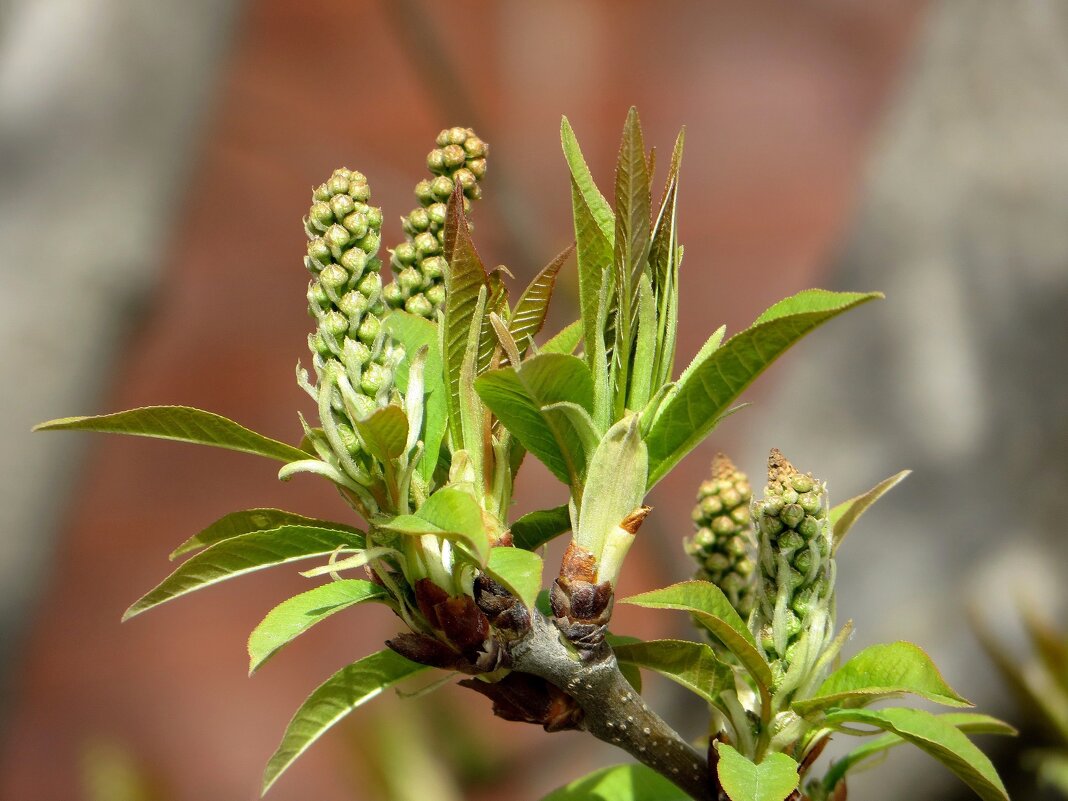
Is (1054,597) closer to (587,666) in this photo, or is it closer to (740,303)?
(587,666)

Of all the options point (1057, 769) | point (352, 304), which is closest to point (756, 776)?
point (352, 304)

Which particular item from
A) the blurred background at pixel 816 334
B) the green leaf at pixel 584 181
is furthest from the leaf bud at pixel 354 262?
the blurred background at pixel 816 334

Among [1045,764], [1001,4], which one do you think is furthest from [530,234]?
[1045,764]

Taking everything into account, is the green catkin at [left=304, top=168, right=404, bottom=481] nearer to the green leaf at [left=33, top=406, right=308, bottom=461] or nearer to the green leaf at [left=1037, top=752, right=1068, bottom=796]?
the green leaf at [left=33, top=406, right=308, bottom=461]

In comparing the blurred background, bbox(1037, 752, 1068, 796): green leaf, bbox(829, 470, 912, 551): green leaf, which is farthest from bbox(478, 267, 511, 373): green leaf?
the blurred background

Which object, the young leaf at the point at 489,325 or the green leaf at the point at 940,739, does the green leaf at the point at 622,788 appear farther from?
the young leaf at the point at 489,325

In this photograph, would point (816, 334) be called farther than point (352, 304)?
Yes

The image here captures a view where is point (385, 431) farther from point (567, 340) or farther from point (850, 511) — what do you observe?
point (850, 511)
